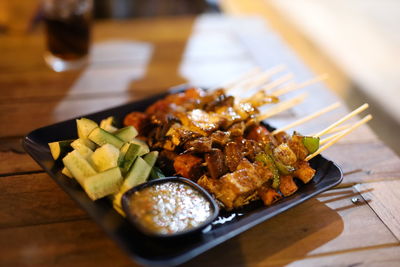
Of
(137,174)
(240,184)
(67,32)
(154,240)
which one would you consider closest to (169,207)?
(154,240)

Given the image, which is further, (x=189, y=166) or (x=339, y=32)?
(x=339, y=32)

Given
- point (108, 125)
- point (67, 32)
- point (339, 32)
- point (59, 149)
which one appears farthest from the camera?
point (339, 32)

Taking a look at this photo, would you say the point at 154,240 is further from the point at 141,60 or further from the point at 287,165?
the point at 141,60

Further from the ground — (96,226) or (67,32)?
(67,32)

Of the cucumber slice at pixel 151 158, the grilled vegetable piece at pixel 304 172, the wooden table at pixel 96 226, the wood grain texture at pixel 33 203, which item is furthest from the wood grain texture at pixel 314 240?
the wood grain texture at pixel 33 203

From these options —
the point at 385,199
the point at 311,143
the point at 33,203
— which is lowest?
the point at 33,203

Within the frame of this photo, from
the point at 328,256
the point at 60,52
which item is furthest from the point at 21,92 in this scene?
the point at 328,256

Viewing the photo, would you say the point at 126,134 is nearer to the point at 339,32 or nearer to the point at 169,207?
the point at 169,207

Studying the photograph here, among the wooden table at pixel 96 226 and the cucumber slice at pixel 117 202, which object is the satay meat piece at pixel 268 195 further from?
the cucumber slice at pixel 117 202
